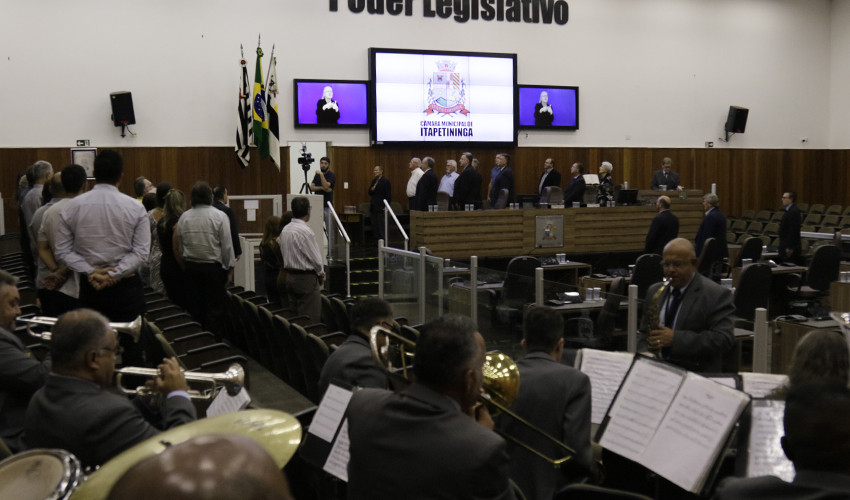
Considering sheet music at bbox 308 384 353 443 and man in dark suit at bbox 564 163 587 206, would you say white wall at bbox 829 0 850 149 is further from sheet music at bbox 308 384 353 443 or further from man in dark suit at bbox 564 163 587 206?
sheet music at bbox 308 384 353 443

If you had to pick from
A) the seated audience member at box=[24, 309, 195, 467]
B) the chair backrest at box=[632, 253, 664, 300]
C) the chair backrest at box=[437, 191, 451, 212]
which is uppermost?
the chair backrest at box=[437, 191, 451, 212]

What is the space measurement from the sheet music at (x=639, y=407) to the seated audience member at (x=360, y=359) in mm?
1169

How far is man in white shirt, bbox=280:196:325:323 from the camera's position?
8.69 m

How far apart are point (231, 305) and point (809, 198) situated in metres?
18.4

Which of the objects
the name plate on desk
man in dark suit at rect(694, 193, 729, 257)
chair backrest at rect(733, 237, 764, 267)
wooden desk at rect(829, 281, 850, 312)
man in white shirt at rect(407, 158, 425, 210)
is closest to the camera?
wooden desk at rect(829, 281, 850, 312)

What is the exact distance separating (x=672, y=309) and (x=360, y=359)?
1.94 metres

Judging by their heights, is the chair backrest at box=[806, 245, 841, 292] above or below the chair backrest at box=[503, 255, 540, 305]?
below

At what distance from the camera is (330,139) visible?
17562 mm

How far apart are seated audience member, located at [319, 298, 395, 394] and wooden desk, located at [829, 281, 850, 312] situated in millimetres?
7080

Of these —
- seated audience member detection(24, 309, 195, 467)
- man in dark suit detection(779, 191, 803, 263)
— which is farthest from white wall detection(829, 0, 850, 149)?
seated audience member detection(24, 309, 195, 467)

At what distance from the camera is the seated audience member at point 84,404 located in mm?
3074

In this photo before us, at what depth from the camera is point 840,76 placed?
21.9m

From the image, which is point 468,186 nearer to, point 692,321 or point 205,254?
point 205,254

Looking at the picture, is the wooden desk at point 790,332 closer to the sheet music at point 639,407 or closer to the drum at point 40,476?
the sheet music at point 639,407
